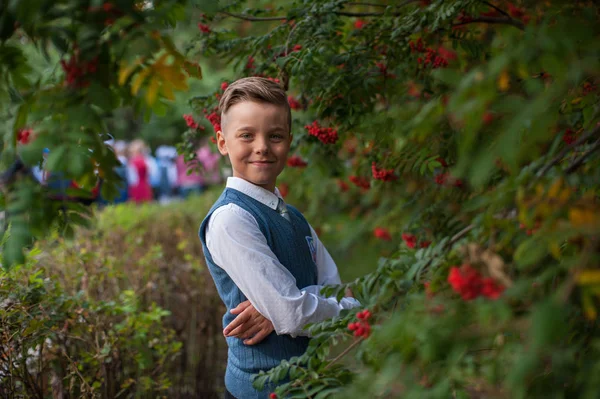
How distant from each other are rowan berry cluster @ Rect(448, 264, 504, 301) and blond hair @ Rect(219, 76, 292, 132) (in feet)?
4.15

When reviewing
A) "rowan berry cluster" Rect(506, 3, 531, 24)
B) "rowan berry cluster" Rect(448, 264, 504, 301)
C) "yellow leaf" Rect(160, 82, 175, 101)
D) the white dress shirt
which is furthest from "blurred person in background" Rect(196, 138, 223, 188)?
"rowan berry cluster" Rect(506, 3, 531, 24)

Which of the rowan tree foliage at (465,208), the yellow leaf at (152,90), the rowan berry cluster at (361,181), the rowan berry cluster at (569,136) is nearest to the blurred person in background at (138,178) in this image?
the rowan berry cluster at (361,181)

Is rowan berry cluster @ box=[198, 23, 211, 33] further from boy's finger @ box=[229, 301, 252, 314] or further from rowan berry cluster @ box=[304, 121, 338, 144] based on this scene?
boy's finger @ box=[229, 301, 252, 314]

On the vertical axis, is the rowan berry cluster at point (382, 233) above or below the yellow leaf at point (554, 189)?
below

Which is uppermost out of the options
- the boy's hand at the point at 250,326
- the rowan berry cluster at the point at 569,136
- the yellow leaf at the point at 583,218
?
the yellow leaf at the point at 583,218

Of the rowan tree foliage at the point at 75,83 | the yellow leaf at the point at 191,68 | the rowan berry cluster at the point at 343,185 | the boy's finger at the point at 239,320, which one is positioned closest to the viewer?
the rowan tree foliage at the point at 75,83

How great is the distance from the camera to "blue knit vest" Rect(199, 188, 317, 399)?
235 cm

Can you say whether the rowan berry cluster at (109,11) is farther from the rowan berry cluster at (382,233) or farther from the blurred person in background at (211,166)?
the rowan berry cluster at (382,233)

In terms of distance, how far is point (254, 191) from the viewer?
97.1 inches

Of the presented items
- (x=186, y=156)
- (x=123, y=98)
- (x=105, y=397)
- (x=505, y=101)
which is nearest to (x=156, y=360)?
(x=105, y=397)

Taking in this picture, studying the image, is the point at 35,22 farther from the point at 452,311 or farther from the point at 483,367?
the point at 483,367

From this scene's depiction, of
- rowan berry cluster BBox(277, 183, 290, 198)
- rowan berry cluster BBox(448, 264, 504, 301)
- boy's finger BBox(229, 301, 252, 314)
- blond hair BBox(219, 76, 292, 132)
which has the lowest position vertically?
rowan berry cluster BBox(277, 183, 290, 198)

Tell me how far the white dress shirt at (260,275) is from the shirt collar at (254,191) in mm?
130

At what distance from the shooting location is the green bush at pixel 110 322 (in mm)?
2865
